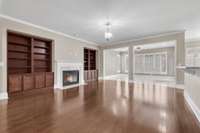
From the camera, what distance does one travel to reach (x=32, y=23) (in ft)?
15.0

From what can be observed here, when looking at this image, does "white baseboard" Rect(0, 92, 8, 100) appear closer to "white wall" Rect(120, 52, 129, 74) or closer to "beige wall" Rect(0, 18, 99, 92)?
"beige wall" Rect(0, 18, 99, 92)

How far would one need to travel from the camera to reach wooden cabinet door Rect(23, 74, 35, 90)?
15.0 ft

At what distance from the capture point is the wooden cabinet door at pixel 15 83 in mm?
4156

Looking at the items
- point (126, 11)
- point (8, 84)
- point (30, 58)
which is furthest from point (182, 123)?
point (30, 58)

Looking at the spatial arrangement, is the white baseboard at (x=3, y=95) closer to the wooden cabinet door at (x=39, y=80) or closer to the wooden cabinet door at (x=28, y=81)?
the wooden cabinet door at (x=28, y=81)

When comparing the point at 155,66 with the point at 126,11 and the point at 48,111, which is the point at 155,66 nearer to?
the point at 126,11

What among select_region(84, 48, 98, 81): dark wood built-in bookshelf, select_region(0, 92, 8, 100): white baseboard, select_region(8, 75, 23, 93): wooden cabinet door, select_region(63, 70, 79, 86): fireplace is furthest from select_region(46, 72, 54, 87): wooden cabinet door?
select_region(84, 48, 98, 81): dark wood built-in bookshelf

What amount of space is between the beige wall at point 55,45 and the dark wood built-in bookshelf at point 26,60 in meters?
0.23

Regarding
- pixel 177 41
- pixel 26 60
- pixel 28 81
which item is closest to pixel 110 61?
pixel 177 41

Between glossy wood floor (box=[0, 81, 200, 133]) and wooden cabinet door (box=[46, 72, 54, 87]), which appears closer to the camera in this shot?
glossy wood floor (box=[0, 81, 200, 133])

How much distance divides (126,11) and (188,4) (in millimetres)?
1631

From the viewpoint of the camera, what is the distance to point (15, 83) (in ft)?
14.1

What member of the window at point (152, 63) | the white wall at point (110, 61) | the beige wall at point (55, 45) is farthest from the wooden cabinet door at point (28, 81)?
the window at point (152, 63)

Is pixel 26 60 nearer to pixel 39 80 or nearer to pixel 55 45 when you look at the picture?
pixel 39 80
